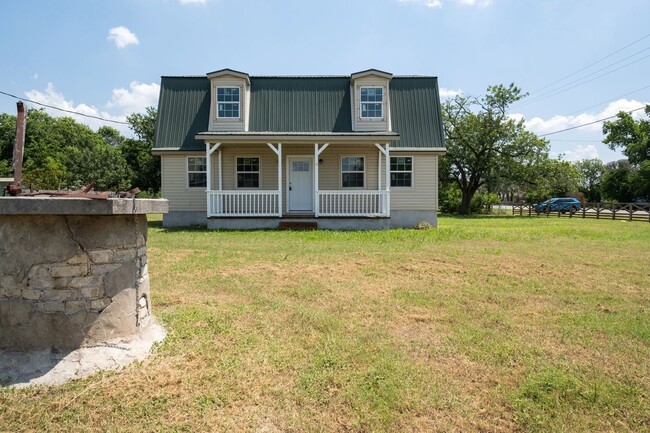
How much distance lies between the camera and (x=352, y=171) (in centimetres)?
1547

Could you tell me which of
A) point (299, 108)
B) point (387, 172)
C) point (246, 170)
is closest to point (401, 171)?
point (387, 172)

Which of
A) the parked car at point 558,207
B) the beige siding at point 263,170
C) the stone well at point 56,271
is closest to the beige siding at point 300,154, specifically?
the beige siding at point 263,170

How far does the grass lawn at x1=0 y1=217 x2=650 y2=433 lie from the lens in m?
2.77

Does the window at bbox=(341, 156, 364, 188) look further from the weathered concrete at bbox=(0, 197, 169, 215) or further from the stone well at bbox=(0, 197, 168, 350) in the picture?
the weathered concrete at bbox=(0, 197, 169, 215)

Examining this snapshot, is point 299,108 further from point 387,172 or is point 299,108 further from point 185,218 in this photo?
point 185,218

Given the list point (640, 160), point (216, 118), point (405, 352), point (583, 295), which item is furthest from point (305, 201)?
point (640, 160)

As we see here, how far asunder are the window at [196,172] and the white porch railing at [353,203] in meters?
4.70

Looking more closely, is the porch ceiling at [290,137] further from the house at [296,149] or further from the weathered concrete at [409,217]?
the weathered concrete at [409,217]

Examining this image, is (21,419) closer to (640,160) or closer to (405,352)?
(405,352)

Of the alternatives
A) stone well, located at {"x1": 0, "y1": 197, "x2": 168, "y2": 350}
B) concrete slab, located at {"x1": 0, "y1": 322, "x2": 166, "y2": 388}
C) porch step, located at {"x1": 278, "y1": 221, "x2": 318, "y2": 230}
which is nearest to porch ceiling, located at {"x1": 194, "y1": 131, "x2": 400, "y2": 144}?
porch step, located at {"x1": 278, "y1": 221, "x2": 318, "y2": 230}

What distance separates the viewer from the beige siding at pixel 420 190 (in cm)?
1566

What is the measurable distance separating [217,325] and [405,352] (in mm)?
2062

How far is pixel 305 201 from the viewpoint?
50.9 feet

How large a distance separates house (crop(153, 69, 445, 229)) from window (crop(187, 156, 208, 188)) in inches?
1.5
